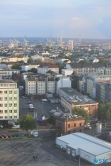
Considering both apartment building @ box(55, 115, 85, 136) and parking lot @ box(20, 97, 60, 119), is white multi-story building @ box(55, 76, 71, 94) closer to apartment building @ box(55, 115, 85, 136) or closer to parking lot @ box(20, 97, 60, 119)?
parking lot @ box(20, 97, 60, 119)

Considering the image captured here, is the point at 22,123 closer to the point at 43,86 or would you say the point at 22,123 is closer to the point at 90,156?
the point at 90,156

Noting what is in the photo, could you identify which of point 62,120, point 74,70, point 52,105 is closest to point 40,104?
point 52,105

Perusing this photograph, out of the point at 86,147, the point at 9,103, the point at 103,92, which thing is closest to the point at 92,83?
the point at 103,92

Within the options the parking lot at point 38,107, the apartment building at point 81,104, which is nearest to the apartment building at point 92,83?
the parking lot at point 38,107

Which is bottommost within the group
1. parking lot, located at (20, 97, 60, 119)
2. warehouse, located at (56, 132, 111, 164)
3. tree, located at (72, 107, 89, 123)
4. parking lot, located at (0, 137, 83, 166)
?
parking lot, located at (20, 97, 60, 119)

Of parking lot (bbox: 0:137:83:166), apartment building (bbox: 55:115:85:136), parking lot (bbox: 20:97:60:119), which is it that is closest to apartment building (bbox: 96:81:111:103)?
parking lot (bbox: 20:97:60:119)
